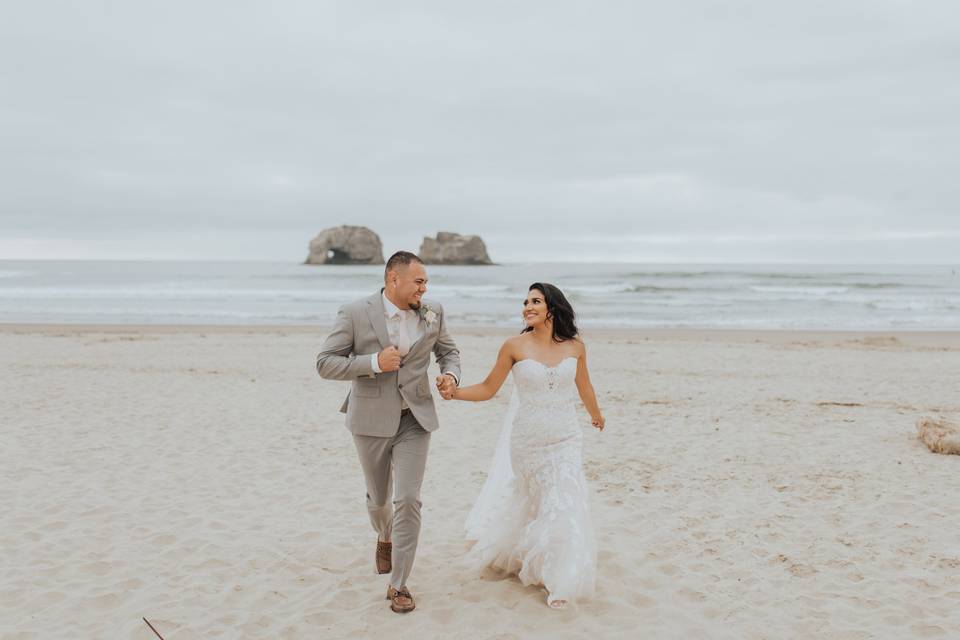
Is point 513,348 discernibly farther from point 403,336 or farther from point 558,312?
point 403,336

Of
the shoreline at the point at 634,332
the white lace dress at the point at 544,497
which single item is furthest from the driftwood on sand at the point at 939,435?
the shoreline at the point at 634,332

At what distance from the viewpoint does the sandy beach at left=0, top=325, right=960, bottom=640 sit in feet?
14.1

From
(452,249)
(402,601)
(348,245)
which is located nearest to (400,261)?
(402,601)

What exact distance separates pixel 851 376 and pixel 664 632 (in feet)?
37.8

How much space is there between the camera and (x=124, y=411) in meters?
10.1

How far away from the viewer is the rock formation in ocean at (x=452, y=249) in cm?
9425

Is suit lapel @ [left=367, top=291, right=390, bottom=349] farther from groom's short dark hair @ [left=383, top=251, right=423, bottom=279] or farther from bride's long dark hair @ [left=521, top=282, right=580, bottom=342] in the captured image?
bride's long dark hair @ [left=521, top=282, right=580, bottom=342]

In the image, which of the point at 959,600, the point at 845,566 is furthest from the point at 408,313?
the point at 959,600

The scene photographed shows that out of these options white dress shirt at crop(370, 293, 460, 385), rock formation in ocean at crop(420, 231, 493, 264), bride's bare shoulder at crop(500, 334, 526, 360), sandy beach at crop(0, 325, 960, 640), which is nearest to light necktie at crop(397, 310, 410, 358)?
white dress shirt at crop(370, 293, 460, 385)

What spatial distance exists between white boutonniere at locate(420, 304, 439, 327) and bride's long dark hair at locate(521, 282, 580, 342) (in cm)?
60

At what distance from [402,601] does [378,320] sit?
66.5 inches

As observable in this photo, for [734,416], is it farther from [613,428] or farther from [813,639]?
[813,639]

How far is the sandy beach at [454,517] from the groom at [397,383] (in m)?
0.65

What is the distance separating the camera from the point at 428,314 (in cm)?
416
